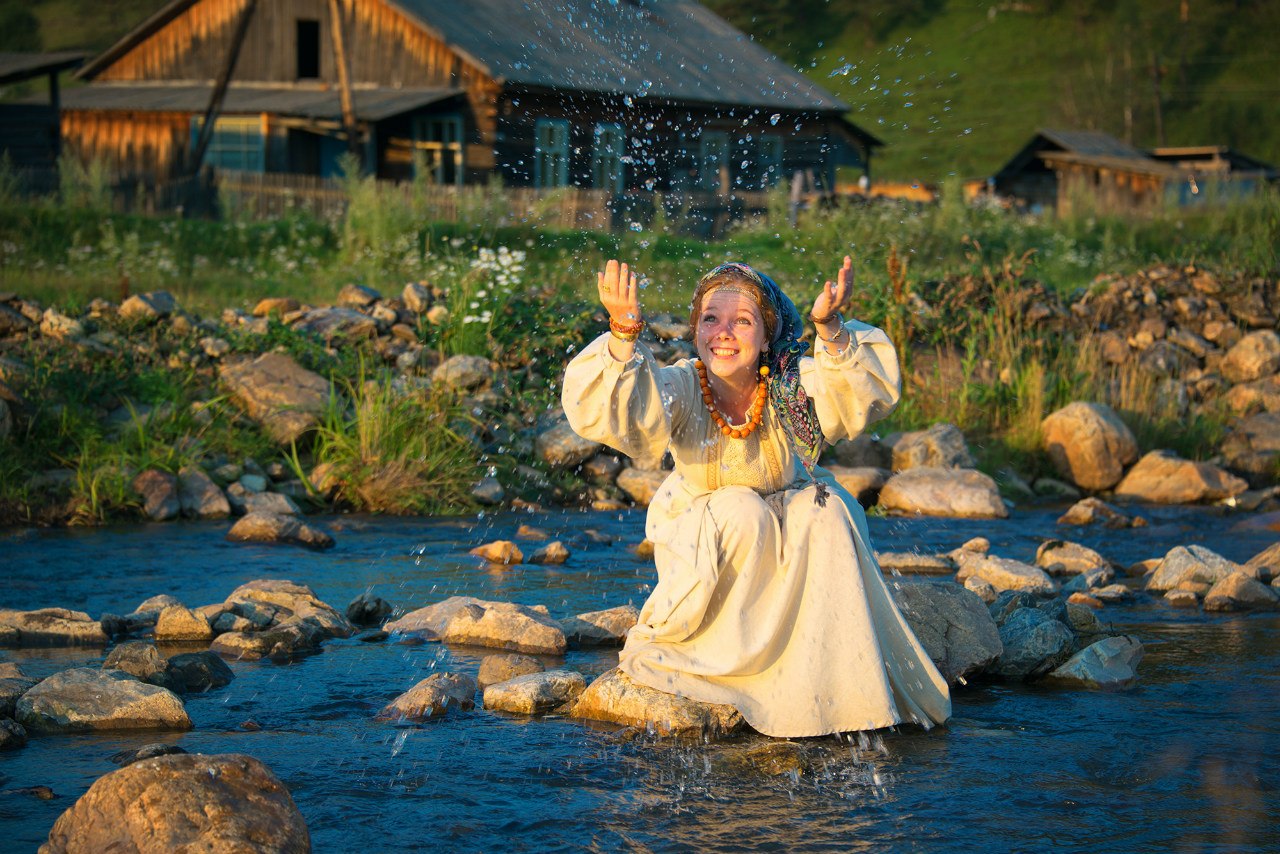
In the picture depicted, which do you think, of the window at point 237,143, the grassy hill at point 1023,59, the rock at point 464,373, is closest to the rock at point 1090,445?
the rock at point 464,373

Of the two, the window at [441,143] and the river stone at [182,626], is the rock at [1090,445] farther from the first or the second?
the window at [441,143]

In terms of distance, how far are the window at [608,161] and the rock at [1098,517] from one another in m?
17.4

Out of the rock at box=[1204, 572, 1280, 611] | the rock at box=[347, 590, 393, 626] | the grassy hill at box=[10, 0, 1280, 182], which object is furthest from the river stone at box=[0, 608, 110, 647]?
the grassy hill at box=[10, 0, 1280, 182]

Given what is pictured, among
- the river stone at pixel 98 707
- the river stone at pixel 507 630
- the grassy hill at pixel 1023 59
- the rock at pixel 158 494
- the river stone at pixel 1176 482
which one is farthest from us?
the grassy hill at pixel 1023 59

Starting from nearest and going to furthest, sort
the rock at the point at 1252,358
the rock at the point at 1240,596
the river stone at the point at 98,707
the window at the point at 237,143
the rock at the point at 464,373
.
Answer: the river stone at the point at 98,707
the rock at the point at 1240,596
the rock at the point at 464,373
the rock at the point at 1252,358
the window at the point at 237,143

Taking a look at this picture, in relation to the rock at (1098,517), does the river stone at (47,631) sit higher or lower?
higher

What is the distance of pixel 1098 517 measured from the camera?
892 cm

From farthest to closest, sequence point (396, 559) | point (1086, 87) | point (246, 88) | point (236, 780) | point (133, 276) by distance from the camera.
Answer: point (1086, 87)
point (246, 88)
point (133, 276)
point (396, 559)
point (236, 780)

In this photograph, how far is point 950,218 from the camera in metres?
17.7

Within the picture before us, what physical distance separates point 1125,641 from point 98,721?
3725 mm

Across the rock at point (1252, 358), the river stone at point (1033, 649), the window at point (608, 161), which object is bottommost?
the river stone at point (1033, 649)

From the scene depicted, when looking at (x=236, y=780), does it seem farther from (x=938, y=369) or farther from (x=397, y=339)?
(x=938, y=369)

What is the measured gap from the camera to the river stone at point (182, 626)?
5.84 m

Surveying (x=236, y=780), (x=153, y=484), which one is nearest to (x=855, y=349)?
(x=236, y=780)
